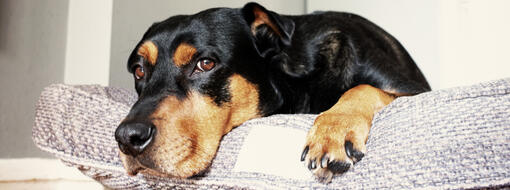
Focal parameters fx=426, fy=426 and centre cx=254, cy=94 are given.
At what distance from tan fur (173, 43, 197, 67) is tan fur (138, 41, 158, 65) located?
11 cm

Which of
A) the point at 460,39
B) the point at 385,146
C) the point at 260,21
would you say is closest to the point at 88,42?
the point at 260,21

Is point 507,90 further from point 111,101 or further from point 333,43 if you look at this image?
point 111,101

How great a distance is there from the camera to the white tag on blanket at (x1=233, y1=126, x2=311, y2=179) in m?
1.17

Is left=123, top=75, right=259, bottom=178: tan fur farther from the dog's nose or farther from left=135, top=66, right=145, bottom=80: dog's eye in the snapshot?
left=135, top=66, right=145, bottom=80: dog's eye

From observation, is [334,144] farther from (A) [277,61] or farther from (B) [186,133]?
(A) [277,61]

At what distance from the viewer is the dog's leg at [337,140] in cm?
110

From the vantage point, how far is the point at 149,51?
1.64 m

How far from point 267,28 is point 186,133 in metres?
0.69

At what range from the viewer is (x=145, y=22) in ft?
9.48

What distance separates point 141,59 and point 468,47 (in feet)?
7.60

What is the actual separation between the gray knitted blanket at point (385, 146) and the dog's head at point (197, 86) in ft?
0.37

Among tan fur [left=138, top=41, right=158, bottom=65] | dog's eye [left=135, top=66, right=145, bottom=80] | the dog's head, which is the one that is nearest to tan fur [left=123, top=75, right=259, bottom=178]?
the dog's head

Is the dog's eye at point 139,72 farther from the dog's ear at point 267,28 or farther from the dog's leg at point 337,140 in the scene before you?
the dog's leg at point 337,140

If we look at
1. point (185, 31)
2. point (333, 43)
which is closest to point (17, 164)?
point (185, 31)
